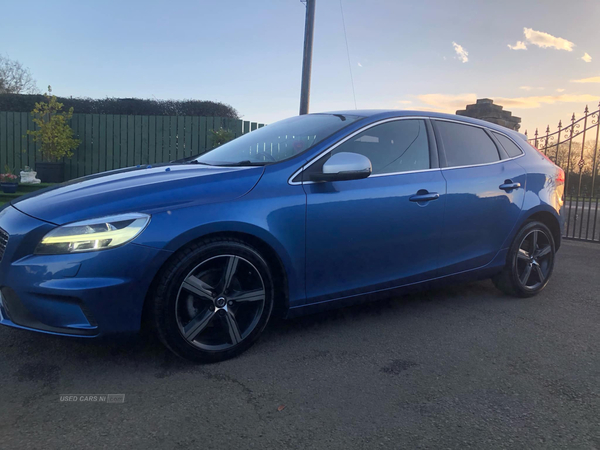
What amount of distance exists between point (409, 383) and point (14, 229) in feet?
7.28

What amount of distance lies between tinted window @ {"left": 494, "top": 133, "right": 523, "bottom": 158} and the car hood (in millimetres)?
2330

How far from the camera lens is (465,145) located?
13.0 ft

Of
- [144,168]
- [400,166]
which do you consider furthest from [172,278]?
[400,166]

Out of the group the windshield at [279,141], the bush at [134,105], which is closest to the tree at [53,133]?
the bush at [134,105]

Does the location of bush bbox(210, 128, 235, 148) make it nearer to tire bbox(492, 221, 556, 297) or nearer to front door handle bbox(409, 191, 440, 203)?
tire bbox(492, 221, 556, 297)

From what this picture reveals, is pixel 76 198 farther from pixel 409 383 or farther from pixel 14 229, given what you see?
pixel 409 383

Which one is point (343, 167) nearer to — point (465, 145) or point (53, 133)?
point (465, 145)

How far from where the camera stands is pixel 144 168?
11.6 ft

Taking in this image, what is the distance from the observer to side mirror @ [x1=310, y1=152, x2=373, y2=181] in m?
3.03

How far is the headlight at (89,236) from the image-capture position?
8.04 feet

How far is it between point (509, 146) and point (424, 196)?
1.30m

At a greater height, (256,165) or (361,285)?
(256,165)

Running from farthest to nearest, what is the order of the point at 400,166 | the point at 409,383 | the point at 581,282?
the point at 581,282 → the point at 400,166 → the point at 409,383

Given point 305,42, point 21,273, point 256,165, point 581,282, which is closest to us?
point 21,273
